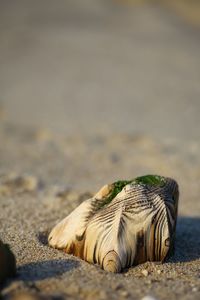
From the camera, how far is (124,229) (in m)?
2.69

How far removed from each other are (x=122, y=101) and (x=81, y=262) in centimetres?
517

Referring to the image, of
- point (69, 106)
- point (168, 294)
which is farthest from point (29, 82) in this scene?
point (168, 294)

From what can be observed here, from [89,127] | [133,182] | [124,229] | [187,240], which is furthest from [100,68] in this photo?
[124,229]

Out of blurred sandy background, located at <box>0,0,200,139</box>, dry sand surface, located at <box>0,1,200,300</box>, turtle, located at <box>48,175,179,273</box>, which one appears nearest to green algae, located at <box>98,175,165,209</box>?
turtle, located at <box>48,175,179,273</box>

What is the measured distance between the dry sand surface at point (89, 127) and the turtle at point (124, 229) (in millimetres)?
Result: 80

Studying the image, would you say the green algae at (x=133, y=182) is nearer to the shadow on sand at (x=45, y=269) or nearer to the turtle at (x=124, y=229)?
the turtle at (x=124, y=229)

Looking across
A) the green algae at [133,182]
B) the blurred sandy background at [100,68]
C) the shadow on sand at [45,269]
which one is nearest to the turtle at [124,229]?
the green algae at [133,182]

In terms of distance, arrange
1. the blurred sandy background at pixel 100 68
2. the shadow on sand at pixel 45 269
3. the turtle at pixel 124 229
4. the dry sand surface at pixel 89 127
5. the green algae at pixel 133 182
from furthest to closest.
Answer: the blurred sandy background at pixel 100 68 < the green algae at pixel 133 182 < the turtle at pixel 124 229 < the dry sand surface at pixel 89 127 < the shadow on sand at pixel 45 269

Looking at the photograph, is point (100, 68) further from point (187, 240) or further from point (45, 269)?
point (45, 269)

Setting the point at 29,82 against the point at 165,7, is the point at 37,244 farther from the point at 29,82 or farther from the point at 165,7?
the point at 165,7

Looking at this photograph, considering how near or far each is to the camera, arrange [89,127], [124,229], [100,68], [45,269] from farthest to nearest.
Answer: [100,68] → [89,127] → [124,229] → [45,269]

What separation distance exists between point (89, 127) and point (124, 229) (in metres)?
4.25

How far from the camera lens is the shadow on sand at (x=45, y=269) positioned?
2389 millimetres

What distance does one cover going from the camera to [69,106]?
25.1ft
